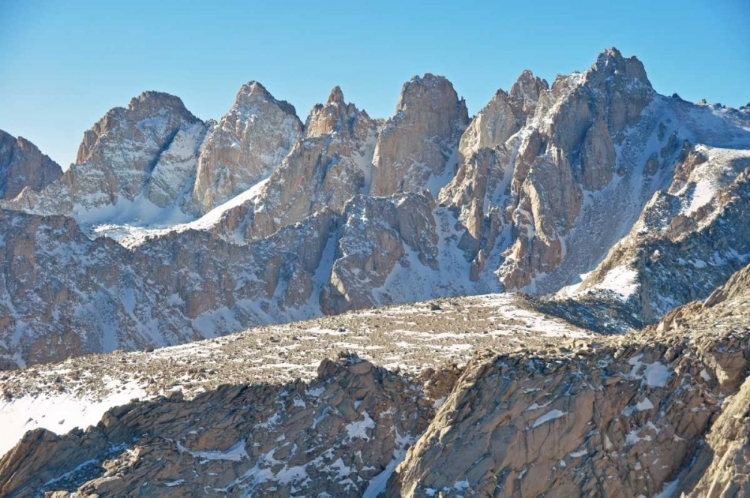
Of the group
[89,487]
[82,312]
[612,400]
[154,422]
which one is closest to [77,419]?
[154,422]

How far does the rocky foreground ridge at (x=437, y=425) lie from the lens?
62.7 metres

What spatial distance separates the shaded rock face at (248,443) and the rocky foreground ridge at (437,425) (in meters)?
0.10

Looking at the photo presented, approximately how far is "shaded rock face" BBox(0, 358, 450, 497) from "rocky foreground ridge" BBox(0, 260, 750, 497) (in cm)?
10

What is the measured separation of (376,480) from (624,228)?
13534 cm

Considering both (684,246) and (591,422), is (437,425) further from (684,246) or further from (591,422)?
(684,246)

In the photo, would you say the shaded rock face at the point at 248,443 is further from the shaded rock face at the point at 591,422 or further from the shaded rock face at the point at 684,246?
the shaded rock face at the point at 684,246

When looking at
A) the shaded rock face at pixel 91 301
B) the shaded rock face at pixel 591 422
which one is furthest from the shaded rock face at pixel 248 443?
the shaded rock face at pixel 91 301

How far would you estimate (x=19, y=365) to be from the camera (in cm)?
16750

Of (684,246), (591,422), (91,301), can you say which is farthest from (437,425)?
(91,301)

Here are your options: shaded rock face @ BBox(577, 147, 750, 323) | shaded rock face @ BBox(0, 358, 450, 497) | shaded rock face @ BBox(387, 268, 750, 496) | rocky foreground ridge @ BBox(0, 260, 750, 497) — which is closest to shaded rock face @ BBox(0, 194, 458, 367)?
shaded rock face @ BBox(577, 147, 750, 323)

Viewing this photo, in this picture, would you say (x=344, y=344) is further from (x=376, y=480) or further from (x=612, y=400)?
(x=612, y=400)

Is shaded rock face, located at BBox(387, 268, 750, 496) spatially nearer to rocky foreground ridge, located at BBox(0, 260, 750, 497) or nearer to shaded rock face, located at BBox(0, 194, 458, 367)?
rocky foreground ridge, located at BBox(0, 260, 750, 497)

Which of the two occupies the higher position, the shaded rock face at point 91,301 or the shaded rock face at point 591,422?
the shaded rock face at point 91,301

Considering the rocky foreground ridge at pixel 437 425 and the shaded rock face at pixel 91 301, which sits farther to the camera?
the shaded rock face at pixel 91 301
